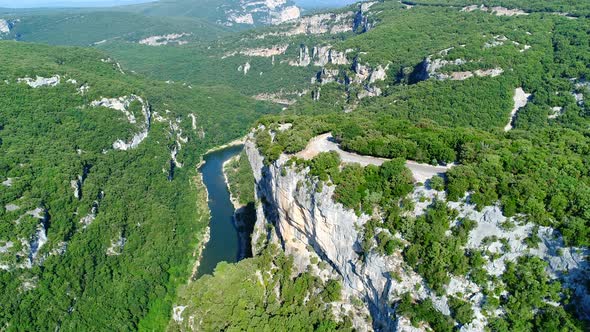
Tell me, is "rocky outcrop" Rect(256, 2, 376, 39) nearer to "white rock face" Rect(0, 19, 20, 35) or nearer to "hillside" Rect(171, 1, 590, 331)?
"hillside" Rect(171, 1, 590, 331)

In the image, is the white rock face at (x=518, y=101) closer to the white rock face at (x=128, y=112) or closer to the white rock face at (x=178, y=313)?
the white rock face at (x=178, y=313)

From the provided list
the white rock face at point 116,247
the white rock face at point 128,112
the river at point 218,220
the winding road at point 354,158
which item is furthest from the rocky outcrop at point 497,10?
the white rock face at point 116,247

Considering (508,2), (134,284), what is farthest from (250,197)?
(508,2)

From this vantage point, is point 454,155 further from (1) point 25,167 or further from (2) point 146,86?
(2) point 146,86

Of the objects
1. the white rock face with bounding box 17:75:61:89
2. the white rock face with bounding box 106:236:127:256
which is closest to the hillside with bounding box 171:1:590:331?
the white rock face with bounding box 106:236:127:256

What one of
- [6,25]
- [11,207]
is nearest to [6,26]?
[6,25]

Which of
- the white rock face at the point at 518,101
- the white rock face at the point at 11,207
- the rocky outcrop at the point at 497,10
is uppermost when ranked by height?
the rocky outcrop at the point at 497,10

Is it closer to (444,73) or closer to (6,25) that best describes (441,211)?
(444,73)
